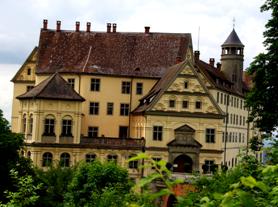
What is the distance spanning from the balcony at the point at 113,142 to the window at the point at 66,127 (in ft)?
4.61

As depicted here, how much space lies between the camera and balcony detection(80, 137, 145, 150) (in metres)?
52.1

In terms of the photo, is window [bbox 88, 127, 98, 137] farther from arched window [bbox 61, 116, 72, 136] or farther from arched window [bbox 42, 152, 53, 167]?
arched window [bbox 42, 152, 53, 167]

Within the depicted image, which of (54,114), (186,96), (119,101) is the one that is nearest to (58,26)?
(119,101)

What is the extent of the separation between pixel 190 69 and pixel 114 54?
9954mm

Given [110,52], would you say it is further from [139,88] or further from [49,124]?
[49,124]

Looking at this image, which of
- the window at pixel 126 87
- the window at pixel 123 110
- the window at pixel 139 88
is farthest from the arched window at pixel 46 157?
the window at pixel 139 88

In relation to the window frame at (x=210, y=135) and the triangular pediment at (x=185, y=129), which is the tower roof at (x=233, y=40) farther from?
the triangular pediment at (x=185, y=129)

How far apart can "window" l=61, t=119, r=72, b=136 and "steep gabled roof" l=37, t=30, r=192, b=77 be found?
6.95m

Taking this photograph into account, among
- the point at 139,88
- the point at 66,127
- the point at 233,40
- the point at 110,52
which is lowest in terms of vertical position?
the point at 66,127

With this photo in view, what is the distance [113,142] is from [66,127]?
4204mm

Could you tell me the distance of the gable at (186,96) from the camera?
52.4 metres

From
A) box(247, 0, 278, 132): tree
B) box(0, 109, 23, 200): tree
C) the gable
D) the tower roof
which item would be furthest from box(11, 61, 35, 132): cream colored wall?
box(247, 0, 278, 132): tree

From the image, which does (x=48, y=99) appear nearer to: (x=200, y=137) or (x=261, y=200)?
(x=200, y=137)

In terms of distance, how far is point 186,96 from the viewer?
5278 cm
